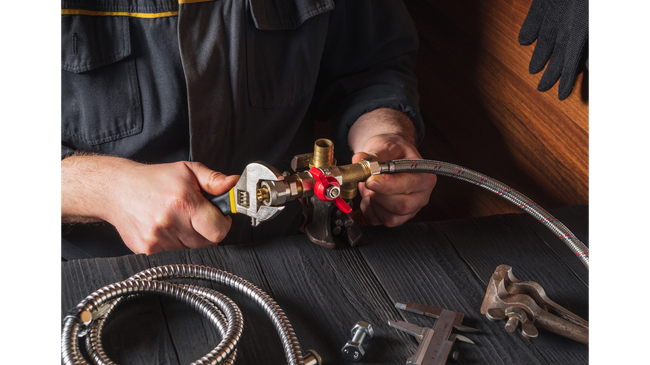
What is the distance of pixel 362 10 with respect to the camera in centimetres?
121

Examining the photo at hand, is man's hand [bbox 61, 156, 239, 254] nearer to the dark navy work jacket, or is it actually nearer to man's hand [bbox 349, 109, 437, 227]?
the dark navy work jacket

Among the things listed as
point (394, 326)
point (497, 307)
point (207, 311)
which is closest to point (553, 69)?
point (497, 307)

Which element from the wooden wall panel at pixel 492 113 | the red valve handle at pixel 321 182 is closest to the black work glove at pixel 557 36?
the wooden wall panel at pixel 492 113

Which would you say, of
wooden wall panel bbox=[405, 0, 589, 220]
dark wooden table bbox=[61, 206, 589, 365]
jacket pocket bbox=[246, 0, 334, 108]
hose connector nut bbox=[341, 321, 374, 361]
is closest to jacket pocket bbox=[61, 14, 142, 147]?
jacket pocket bbox=[246, 0, 334, 108]

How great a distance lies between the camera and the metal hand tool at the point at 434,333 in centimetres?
59

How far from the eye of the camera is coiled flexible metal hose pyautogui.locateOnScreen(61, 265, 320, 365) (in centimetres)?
54

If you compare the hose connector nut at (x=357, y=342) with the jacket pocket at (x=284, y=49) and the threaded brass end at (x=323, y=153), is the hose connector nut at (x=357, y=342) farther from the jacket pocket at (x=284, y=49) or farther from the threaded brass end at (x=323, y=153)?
the jacket pocket at (x=284, y=49)

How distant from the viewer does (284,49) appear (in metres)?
1.14

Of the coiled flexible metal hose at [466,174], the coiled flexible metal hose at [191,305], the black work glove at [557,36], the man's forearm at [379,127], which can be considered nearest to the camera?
the coiled flexible metal hose at [191,305]

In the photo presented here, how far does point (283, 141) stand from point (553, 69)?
0.64m

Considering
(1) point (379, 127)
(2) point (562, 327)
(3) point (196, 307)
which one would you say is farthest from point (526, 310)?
(1) point (379, 127)

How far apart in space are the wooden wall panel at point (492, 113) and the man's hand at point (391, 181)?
343 millimetres

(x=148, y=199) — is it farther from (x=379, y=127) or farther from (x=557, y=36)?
(x=557, y=36)

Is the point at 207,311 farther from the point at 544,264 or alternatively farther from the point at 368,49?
the point at 368,49
